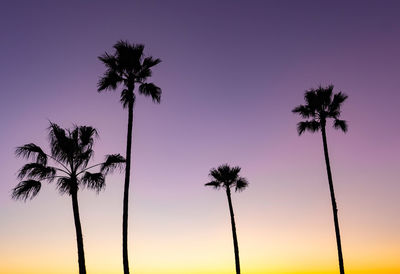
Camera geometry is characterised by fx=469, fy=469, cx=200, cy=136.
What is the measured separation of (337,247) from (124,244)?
50.9 feet

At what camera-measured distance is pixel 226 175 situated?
4778cm

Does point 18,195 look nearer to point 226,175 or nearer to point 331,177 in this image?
point 331,177

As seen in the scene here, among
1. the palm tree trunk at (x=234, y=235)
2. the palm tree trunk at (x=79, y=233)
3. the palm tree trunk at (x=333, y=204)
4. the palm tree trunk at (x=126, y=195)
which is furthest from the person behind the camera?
the palm tree trunk at (x=234, y=235)

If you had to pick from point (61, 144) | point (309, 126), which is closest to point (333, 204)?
point (309, 126)

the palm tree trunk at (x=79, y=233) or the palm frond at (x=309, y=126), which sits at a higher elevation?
the palm frond at (x=309, y=126)

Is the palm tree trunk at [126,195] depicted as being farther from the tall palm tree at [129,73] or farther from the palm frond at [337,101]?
the palm frond at [337,101]

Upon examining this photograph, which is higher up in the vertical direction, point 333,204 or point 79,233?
point 333,204

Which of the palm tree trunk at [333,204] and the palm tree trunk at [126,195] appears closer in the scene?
the palm tree trunk at [126,195]

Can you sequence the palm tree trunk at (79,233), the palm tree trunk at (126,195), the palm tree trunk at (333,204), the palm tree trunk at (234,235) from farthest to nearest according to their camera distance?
1. the palm tree trunk at (234,235)
2. the palm tree trunk at (333,204)
3. the palm tree trunk at (126,195)
4. the palm tree trunk at (79,233)

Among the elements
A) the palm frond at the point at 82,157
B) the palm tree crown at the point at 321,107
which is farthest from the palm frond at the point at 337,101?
the palm frond at the point at 82,157

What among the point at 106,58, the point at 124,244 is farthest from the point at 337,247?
the point at 106,58

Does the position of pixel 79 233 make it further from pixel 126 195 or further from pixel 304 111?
pixel 304 111

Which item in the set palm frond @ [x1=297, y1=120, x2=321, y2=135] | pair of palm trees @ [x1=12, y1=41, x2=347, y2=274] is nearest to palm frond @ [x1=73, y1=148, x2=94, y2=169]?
pair of palm trees @ [x1=12, y1=41, x2=347, y2=274]

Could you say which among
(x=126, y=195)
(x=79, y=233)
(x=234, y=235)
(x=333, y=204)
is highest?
(x=333, y=204)
